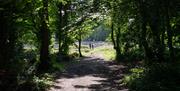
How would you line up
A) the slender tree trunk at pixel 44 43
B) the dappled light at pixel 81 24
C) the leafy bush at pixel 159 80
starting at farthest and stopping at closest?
the slender tree trunk at pixel 44 43 → the leafy bush at pixel 159 80 → the dappled light at pixel 81 24

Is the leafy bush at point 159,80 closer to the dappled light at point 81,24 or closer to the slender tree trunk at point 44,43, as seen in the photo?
the dappled light at point 81,24

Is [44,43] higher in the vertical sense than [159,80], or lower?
higher

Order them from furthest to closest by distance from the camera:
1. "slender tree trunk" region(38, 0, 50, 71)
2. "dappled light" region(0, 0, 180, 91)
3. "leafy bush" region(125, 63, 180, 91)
Result: 1. "slender tree trunk" region(38, 0, 50, 71)
2. "leafy bush" region(125, 63, 180, 91)
3. "dappled light" region(0, 0, 180, 91)

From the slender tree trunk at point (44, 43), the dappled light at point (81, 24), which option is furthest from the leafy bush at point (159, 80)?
the slender tree trunk at point (44, 43)

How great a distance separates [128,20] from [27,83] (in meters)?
9.86

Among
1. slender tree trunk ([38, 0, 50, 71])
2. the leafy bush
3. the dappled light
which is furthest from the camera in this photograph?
slender tree trunk ([38, 0, 50, 71])

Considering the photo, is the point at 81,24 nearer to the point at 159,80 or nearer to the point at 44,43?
the point at 44,43

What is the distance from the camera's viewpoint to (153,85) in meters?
14.9

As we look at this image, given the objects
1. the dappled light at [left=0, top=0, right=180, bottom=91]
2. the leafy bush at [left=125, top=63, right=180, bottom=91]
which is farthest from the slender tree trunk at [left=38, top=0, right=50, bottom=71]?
the leafy bush at [left=125, top=63, right=180, bottom=91]

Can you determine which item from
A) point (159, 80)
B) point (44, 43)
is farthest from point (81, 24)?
point (159, 80)

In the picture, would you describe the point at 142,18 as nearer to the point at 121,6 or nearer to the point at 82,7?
the point at 121,6

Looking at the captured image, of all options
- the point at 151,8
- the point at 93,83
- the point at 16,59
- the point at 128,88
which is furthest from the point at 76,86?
the point at 151,8

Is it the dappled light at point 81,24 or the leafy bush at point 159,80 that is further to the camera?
the leafy bush at point 159,80

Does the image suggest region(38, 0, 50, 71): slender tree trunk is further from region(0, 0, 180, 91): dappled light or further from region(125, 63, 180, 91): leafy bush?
region(125, 63, 180, 91): leafy bush
